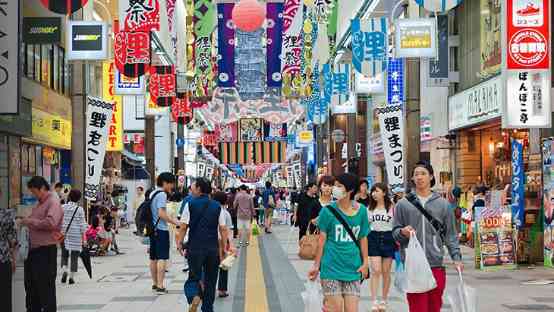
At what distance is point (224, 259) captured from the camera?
11.0 meters

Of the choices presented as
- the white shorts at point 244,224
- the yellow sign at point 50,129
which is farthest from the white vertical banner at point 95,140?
the white shorts at point 244,224

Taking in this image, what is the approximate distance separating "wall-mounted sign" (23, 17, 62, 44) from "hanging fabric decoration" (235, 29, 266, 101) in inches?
1575

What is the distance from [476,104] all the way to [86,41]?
968 centimetres

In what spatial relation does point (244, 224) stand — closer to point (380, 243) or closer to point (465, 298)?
point (380, 243)

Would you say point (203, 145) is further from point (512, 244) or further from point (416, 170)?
point (416, 170)

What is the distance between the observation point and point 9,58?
9.51m

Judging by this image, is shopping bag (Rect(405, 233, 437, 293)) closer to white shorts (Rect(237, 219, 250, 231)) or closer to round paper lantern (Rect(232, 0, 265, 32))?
white shorts (Rect(237, 219, 250, 231))

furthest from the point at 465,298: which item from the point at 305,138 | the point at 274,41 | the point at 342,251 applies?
the point at 305,138

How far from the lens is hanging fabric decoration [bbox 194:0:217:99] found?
128 feet

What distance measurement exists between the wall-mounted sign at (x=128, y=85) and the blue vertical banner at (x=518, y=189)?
1375 cm

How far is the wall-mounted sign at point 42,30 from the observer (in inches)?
748

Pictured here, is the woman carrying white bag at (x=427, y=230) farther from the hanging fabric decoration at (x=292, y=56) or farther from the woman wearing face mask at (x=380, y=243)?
the hanging fabric decoration at (x=292, y=56)

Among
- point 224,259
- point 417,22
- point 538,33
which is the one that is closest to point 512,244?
point 538,33

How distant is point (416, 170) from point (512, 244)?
10093 mm
